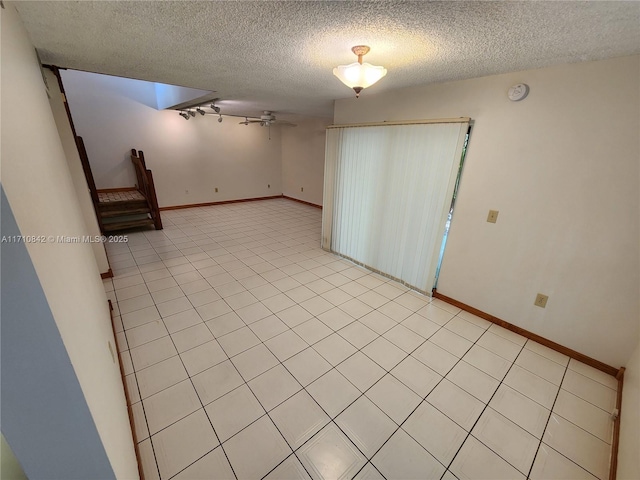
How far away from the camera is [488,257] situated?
7.98ft

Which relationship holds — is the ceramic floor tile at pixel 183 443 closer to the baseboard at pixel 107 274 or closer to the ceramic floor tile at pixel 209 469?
the ceramic floor tile at pixel 209 469

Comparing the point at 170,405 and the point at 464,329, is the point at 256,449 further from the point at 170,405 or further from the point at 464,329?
the point at 464,329

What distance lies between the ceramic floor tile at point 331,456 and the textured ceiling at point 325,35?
86.4 inches

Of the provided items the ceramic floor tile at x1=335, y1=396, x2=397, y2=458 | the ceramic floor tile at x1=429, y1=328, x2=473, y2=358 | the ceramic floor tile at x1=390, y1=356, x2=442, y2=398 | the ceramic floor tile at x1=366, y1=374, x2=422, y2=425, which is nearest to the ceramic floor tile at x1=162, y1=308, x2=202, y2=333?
the ceramic floor tile at x1=335, y1=396, x2=397, y2=458

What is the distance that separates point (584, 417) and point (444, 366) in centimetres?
82

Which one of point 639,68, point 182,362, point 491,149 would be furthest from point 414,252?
point 182,362

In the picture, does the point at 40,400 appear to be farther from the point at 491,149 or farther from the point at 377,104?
the point at 377,104

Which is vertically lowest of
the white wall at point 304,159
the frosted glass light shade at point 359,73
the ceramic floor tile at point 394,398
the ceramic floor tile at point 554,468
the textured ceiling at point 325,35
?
the ceramic floor tile at point 554,468

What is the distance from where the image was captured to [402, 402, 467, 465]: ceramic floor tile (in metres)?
1.45

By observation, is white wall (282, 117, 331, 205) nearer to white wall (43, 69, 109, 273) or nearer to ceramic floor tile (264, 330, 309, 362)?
white wall (43, 69, 109, 273)

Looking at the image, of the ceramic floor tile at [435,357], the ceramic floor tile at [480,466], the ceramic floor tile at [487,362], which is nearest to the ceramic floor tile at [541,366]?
the ceramic floor tile at [487,362]

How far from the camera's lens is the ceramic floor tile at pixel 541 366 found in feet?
6.41

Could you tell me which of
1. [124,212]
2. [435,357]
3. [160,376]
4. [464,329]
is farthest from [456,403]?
[124,212]

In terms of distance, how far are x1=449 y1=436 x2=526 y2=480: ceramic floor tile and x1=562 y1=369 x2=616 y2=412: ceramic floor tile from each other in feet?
2.96
